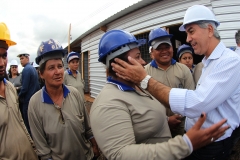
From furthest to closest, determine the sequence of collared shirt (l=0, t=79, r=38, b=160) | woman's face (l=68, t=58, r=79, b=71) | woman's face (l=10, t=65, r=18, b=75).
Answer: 1. woman's face (l=10, t=65, r=18, b=75)
2. woman's face (l=68, t=58, r=79, b=71)
3. collared shirt (l=0, t=79, r=38, b=160)

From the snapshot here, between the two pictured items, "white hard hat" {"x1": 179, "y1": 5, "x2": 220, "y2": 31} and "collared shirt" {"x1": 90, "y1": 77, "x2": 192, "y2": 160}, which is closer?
"collared shirt" {"x1": 90, "y1": 77, "x2": 192, "y2": 160}

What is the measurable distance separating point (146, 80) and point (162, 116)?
0.33 metres

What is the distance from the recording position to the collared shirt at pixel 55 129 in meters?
1.84

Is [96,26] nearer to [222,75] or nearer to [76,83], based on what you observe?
[76,83]

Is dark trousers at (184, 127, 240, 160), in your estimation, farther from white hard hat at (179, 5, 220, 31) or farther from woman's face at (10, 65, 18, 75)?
woman's face at (10, 65, 18, 75)

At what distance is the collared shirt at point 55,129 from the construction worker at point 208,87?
94cm

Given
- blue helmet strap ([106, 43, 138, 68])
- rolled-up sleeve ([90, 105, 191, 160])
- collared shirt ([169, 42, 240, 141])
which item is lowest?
rolled-up sleeve ([90, 105, 191, 160])

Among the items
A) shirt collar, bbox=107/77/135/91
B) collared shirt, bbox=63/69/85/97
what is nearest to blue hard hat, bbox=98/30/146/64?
shirt collar, bbox=107/77/135/91

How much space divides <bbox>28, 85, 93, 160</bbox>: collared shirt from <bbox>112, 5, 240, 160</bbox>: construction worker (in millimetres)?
938

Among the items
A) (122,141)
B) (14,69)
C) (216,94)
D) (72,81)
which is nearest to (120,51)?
(122,141)

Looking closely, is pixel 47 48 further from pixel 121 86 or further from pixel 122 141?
pixel 122 141

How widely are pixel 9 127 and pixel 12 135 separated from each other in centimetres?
9

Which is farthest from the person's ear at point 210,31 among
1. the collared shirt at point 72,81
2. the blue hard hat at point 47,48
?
the collared shirt at point 72,81

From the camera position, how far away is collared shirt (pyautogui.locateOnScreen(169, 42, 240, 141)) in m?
1.32
